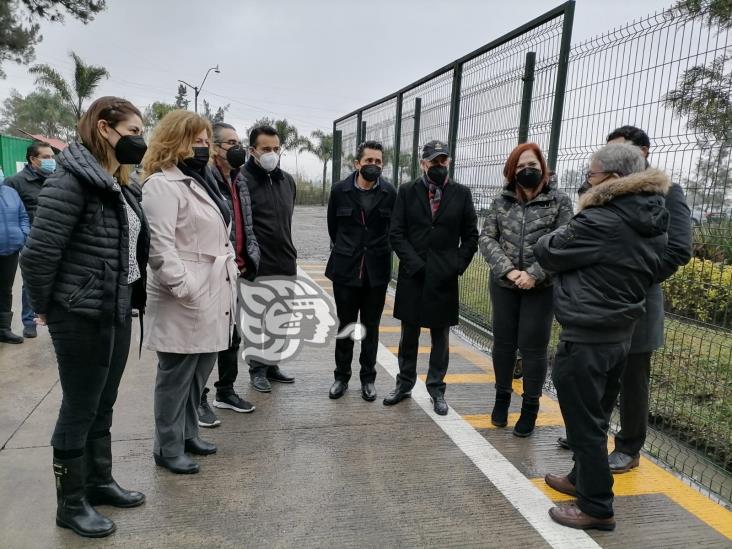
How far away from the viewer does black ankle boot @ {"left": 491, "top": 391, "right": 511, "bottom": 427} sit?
3686 mm

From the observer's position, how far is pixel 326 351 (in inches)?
210

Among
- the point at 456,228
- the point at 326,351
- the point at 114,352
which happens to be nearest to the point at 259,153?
the point at 456,228

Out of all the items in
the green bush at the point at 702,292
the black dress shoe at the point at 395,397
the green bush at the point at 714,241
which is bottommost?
the black dress shoe at the point at 395,397

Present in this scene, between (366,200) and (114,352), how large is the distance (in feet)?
7.06

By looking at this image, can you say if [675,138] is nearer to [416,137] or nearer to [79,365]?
[79,365]

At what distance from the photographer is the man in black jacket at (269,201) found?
3.86 metres

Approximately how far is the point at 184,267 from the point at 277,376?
77.7 inches

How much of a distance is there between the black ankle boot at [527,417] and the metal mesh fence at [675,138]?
0.77 meters

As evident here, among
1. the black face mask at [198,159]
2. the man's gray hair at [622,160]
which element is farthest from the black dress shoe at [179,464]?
the man's gray hair at [622,160]

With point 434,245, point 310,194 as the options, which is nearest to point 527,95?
point 434,245

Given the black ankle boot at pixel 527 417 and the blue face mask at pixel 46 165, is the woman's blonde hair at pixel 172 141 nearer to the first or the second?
the black ankle boot at pixel 527 417

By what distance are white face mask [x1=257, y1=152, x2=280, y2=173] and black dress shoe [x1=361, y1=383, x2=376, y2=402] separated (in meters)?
1.80

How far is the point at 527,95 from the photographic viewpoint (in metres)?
4.72

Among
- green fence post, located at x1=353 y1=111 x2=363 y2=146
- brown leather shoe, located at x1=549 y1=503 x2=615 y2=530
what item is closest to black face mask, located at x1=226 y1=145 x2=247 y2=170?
brown leather shoe, located at x1=549 y1=503 x2=615 y2=530
